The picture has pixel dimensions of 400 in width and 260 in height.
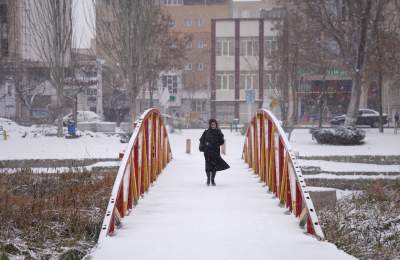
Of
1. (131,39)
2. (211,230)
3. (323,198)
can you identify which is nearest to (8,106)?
(131,39)

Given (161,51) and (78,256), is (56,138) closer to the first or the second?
(161,51)

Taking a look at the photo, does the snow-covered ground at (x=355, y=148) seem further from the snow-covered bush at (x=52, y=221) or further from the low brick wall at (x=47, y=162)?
the snow-covered bush at (x=52, y=221)

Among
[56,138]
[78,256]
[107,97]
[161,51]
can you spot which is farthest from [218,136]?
[107,97]

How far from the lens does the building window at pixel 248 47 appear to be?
59.4 meters

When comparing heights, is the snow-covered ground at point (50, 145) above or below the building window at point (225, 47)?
below

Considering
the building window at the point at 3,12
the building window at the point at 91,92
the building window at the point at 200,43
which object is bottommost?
the building window at the point at 91,92

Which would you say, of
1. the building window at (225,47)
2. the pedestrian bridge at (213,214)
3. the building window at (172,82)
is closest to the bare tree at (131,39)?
the pedestrian bridge at (213,214)

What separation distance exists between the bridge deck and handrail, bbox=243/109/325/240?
0.51 ft

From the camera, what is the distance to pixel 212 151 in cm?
1158

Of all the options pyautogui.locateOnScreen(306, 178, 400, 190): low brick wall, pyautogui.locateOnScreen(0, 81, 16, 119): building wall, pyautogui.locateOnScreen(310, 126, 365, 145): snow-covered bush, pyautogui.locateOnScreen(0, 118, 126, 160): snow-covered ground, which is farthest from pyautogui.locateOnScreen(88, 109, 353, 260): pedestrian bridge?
pyautogui.locateOnScreen(0, 81, 16, 119): building wall

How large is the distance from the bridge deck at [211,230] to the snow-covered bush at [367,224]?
501mm

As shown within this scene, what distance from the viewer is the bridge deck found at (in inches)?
229

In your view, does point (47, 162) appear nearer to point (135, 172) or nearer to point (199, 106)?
point (135, 172)

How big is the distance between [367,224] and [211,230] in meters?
2.48
